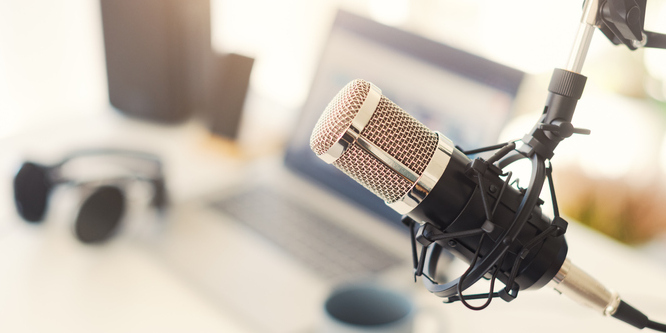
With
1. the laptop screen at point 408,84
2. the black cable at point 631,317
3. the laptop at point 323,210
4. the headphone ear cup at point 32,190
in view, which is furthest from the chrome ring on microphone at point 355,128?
the headphone ear cup at point 32,190

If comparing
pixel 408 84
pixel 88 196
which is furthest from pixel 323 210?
pixel 88 196

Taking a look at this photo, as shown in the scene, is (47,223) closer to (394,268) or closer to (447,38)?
(394,268)

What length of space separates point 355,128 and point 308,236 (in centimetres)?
47

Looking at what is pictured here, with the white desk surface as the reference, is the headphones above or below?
above

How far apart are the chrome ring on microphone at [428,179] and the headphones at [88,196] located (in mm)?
530

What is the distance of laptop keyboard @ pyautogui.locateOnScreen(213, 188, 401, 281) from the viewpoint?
0.64 metres

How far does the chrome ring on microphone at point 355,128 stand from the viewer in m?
0.24

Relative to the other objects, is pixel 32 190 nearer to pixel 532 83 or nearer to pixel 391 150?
pixel 391 150

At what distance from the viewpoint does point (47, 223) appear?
2.19 feet

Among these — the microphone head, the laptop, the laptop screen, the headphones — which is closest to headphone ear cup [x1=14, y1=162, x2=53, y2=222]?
the headphones

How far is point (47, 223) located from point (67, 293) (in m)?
0.17

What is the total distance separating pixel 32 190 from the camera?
0.65 meters

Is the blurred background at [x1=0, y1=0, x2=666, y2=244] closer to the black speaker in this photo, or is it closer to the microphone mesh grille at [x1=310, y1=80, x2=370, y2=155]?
the black speaker

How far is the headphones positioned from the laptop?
2.8 inches
